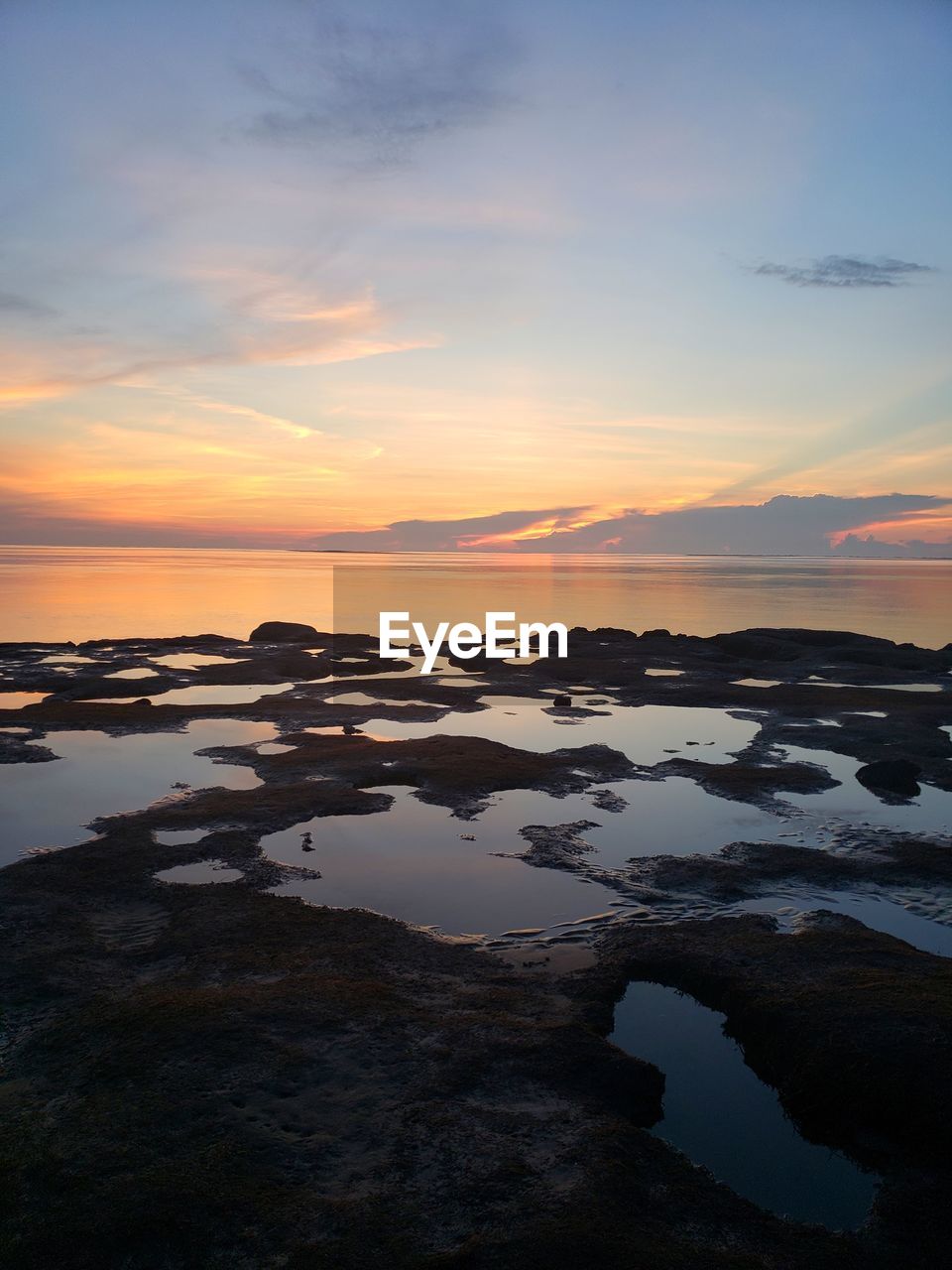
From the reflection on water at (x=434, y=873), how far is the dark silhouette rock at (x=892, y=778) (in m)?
8.56

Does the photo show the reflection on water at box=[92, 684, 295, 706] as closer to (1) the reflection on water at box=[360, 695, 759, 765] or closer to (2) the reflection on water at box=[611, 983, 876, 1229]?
(1) the reflection on water at box=[360, 695, 759, 765]

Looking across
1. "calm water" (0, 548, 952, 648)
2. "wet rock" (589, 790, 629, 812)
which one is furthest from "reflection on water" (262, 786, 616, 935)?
"calm water" (0, 548, 952, 648)

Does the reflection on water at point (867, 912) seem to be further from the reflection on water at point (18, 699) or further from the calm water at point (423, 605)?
the calm water at point (423, 605)

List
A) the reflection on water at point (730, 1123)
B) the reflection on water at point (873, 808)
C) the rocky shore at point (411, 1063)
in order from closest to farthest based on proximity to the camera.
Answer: the rocky shore at point (411, 1063) < the reflection on water at point (730, 1123) < the reflection on water at point (873, 808)

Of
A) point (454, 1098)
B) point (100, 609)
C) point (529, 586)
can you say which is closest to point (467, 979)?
point (454, 1098)

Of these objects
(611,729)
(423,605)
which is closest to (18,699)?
(611,729)

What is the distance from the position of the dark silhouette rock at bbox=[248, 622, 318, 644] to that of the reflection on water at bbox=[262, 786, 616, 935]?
118 feet

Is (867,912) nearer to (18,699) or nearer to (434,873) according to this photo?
(434,873)

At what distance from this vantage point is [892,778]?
20281 mm

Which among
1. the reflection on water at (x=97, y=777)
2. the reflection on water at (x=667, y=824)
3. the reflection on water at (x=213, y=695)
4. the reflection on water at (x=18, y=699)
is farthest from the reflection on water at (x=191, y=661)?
the reflection on water at (x=667, y=824)

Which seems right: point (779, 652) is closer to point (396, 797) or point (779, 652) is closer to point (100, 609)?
point (396, 797)

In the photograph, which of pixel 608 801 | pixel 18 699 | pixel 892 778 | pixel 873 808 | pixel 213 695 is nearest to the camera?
pixel 873 808

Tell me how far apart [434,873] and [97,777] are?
10.5 m

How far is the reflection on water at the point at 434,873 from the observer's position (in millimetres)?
12859
